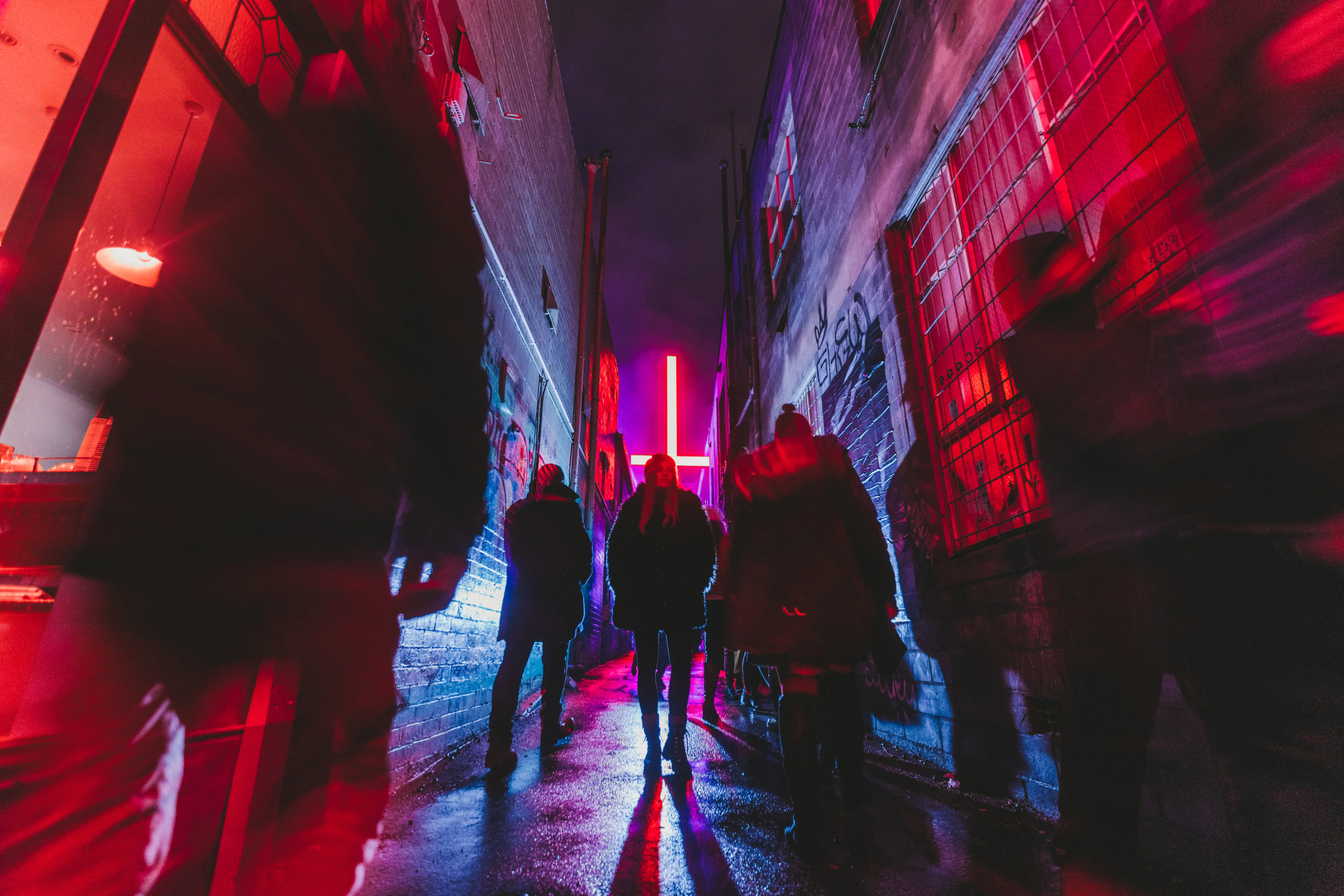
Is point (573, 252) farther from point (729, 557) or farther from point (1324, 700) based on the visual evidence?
point (1324, 700)

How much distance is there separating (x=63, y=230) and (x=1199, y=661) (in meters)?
3.22

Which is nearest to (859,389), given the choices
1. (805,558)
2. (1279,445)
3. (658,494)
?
(658,494)

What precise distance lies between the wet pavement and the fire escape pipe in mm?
4343

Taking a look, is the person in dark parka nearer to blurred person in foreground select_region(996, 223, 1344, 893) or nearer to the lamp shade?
blurred person in foreground select_region(996, 223, 1344, 893)

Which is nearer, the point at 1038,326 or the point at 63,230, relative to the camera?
the point at 63,230

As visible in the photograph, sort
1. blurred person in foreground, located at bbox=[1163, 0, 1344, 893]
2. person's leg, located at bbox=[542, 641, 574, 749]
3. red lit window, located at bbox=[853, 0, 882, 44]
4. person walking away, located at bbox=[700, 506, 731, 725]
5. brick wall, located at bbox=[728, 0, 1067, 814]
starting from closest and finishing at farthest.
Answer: blurred person in foreground, located at bbox=[1163, 0, 1344, 893] < brick wall, located at bbox=[728, 0, 1067, 814] < person walking away, located at bbox=[700, 506, 731, 725] < person's leg, located at bbox=[542, 641, 574, 749] < red lit window, located at bbox=[853, 0, 882, 44]

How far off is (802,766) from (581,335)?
22.6 ft

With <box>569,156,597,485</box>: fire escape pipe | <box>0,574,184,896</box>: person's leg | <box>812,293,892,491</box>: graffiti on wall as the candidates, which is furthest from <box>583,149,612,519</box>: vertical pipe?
<box>0,574,184,896</box>: person's leg

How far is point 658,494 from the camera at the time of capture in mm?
3326

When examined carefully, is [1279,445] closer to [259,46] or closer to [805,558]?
[805,558]

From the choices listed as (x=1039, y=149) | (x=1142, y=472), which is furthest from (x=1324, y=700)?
(x=1039, y=149)

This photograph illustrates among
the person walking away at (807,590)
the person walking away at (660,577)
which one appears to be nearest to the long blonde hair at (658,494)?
the person walking away at (660,577)

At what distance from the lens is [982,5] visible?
2.71m

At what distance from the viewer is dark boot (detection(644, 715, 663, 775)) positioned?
2.91 m
